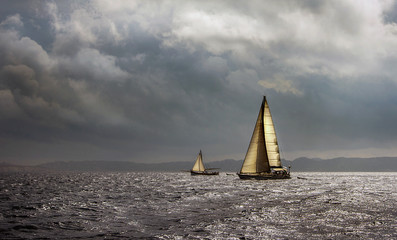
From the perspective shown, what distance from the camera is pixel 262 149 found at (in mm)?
77938

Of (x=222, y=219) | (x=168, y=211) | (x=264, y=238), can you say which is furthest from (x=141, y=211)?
(x=264, y=238)

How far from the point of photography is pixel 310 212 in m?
26.5

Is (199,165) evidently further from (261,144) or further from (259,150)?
(261,144)

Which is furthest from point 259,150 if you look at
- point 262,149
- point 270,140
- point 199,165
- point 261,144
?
point 199,165

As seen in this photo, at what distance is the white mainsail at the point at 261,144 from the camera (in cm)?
7819

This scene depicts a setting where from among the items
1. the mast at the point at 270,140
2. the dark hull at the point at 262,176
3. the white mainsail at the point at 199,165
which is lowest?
the dark hull at the point at 262,176

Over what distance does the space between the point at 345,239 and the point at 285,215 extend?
27.2 ft

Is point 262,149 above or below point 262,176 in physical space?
above

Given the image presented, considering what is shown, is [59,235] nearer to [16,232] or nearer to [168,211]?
[16,232]

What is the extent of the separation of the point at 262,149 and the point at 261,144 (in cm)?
118

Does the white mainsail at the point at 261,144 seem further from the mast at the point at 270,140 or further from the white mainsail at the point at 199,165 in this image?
the white mainsail at the point at 199,165

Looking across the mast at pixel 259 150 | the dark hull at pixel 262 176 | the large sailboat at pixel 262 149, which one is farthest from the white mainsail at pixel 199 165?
the mast at pixel 259 150

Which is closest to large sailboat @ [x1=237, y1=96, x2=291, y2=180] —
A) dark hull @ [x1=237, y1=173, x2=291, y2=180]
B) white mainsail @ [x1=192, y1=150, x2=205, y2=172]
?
dark hull @ [x1=237, y1=173, x2=291, y2=180]

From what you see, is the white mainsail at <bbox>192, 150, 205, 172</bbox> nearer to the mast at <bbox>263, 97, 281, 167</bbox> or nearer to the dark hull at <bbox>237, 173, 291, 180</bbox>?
the dark hull at <bbox>237, 173, 291, 180</bbox>
